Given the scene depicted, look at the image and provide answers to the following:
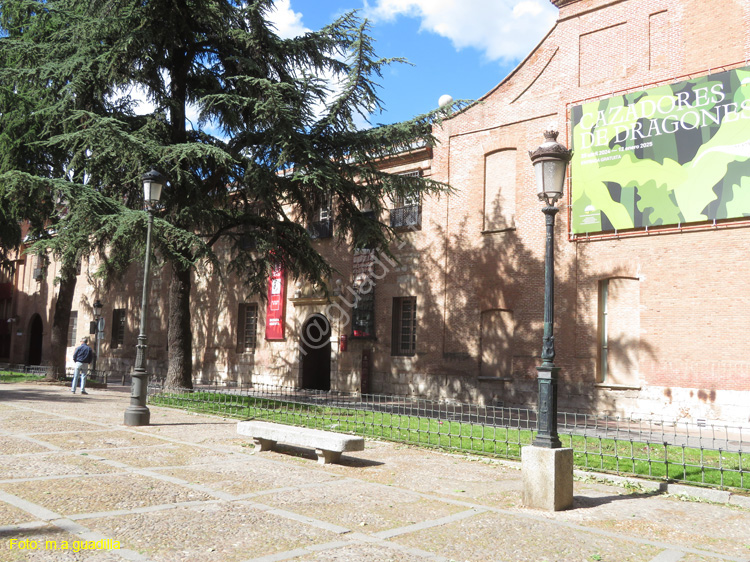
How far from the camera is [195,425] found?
1212 cm

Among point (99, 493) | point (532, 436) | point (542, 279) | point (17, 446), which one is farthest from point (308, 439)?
point (542, 279)

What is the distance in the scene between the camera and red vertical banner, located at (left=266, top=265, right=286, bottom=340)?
968 inches

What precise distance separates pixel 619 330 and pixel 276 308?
13.5 metres

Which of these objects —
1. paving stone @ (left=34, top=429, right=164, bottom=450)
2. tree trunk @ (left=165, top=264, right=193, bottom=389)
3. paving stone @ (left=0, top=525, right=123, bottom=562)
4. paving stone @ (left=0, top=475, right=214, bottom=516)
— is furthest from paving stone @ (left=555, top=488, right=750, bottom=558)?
tree trunk @ (left=165, top=264, right=193, bottom=389)

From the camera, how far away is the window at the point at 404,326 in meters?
21.0

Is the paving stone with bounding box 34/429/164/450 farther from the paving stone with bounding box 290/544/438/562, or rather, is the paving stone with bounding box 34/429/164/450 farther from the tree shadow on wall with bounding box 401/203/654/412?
the tree shadow on wall with bounding box 401/203/654/412

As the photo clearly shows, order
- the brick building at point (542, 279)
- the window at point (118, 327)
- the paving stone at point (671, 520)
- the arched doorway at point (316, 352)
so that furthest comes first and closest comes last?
the window at point (118, 327), the arched doorway at point (316, 352), the brick building at point (542, 279), the paving stone at point (671, 520)

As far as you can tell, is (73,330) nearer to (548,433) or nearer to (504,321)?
(504,321)

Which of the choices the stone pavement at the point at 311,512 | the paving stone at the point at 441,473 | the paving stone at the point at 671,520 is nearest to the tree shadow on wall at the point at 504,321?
the paving stone at the point at 441,473

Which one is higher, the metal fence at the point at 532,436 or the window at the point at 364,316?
the window at the point at 364,316

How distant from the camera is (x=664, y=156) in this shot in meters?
15.6

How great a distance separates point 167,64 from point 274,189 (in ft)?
15.7

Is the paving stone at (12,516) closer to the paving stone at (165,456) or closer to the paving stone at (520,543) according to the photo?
the paving stone at (165,456)

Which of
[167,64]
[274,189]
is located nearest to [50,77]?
[167,64]
